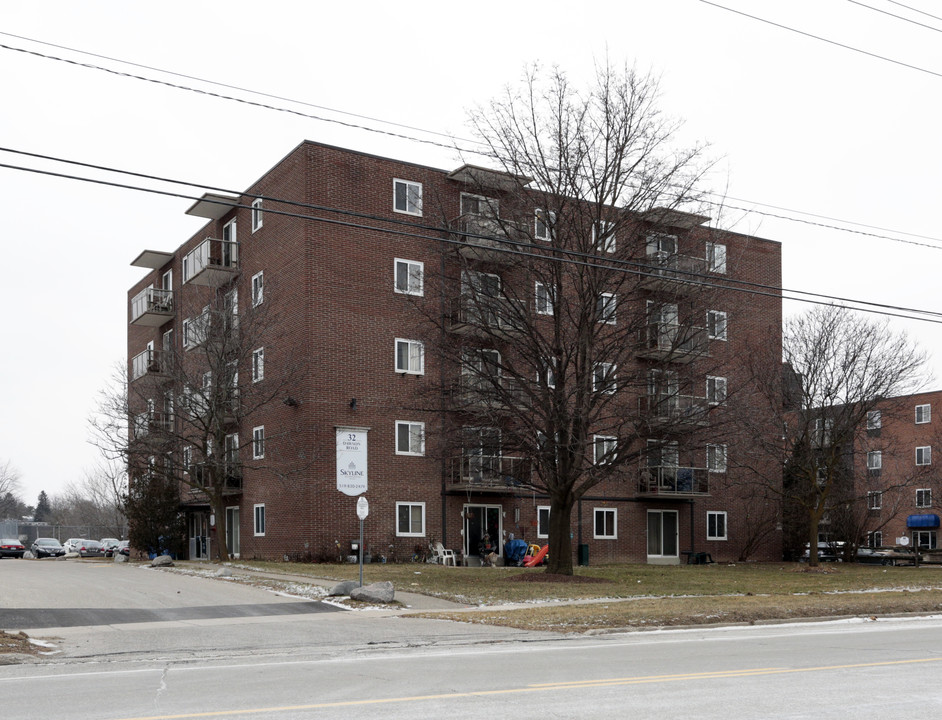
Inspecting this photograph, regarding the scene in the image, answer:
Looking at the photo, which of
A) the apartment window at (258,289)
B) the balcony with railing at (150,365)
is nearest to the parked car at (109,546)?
the balcony with railing at (150,365)

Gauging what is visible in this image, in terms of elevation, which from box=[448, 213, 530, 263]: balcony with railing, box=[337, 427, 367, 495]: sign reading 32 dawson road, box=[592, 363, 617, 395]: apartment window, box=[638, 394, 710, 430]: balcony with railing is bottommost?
box=[337, 427, 367, 495]: sign reading 32 dawson road

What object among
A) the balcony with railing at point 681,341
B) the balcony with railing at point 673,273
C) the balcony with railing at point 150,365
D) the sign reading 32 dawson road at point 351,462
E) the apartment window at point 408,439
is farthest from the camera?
the balcony with railing at point 150,365

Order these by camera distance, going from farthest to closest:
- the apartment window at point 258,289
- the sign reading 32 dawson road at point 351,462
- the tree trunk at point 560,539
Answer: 1. the apartment window at point 258,289
2. the tree trunk at point 560,539
3. the sign reading 32 dawson road at point 351,462

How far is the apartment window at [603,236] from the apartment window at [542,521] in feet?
49.3

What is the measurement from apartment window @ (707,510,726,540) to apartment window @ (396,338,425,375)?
49.8 feet

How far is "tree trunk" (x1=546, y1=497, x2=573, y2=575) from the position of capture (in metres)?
27.6

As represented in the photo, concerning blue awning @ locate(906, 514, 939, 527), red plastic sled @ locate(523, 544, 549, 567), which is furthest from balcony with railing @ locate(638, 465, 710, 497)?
blue awning @ locate(906, 514, 939, 527)

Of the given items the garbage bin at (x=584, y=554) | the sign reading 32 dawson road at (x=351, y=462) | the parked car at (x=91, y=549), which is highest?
the sign reading 32 dawson road at (x=351, y=462)

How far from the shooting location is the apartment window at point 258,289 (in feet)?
128

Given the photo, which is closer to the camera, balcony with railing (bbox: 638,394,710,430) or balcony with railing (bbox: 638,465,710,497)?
balcony with railing (bbox: 638,394,710,430)

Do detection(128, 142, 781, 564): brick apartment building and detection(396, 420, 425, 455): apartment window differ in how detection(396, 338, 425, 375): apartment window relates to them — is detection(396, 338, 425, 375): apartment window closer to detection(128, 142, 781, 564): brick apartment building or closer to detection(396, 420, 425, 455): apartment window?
detection(128, 142, 781, 564): brick apartment building

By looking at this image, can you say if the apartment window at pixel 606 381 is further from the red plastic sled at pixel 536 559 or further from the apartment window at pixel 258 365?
the apartment window at pixel 258 365

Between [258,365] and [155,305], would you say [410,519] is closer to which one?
[258,365]

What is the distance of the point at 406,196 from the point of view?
38.1 m
